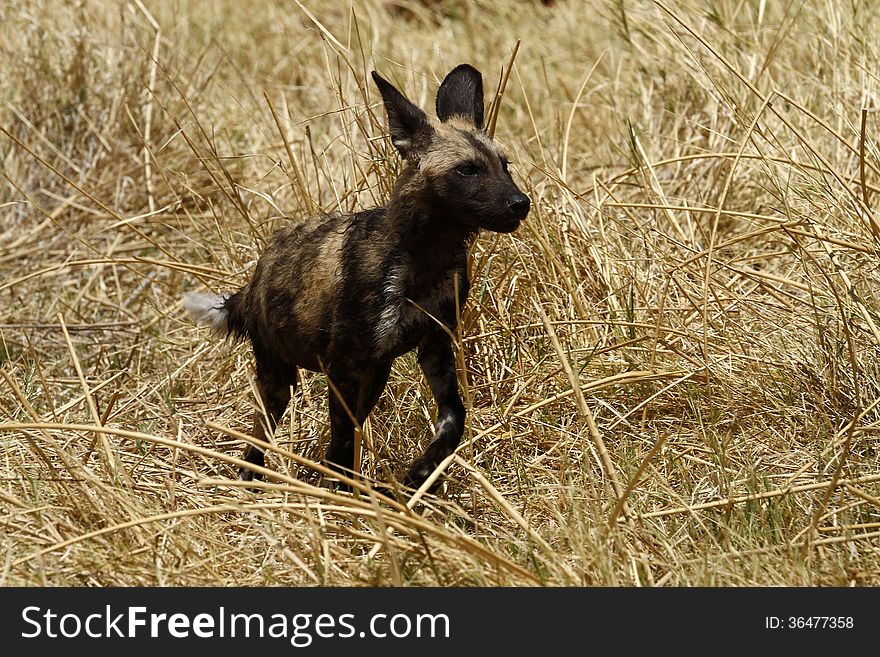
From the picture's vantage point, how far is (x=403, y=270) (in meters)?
4.04

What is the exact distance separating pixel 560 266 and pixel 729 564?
194cm

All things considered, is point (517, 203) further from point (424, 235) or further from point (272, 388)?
point (272, 388)

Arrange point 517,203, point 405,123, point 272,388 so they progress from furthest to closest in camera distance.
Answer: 1. point 272,388
2. point 405,123
3. point 517,203

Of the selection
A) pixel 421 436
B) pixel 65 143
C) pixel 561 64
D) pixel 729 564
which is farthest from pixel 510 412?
pixel 561 64

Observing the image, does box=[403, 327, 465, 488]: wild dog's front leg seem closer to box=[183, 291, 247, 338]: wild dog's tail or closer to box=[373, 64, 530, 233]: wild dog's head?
box=[373, 64, 530, 233]: wild dog's head

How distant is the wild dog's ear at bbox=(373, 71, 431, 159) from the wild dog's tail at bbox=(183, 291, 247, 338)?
1.14 metres

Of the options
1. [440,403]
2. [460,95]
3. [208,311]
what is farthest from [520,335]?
[208,311]

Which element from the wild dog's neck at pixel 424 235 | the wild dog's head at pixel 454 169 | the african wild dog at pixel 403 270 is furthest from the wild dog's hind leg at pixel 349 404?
the wild dog's head at pixel 454 169

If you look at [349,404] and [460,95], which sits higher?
[460,95]

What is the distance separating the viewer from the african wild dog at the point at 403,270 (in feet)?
12.8

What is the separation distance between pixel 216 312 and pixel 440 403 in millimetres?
1194

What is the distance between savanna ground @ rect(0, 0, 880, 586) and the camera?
11.8ft

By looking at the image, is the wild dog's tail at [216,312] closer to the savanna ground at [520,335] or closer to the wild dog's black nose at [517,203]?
the savanna ground at [520,335]

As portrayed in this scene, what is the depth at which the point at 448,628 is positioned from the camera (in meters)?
3.17
